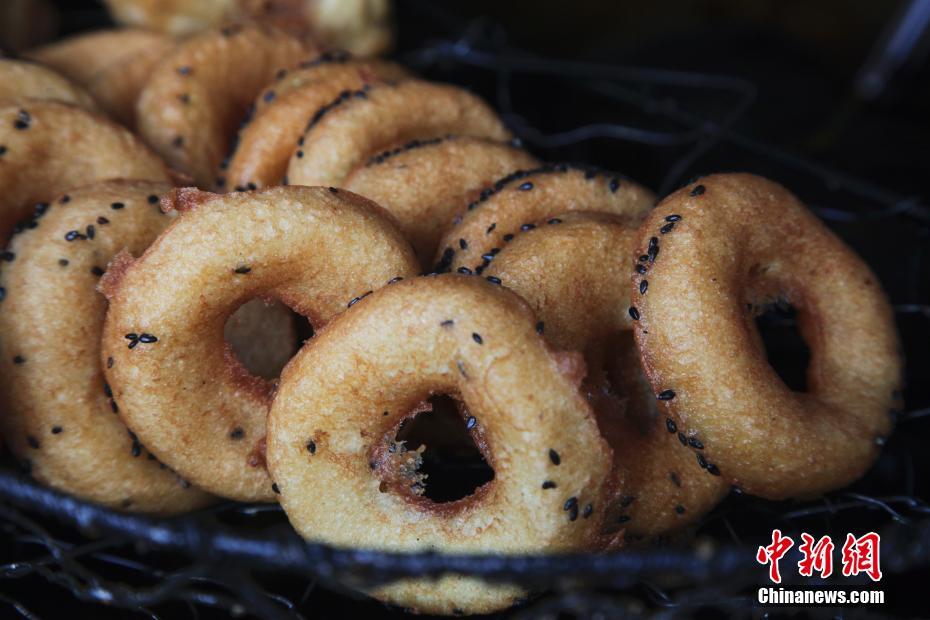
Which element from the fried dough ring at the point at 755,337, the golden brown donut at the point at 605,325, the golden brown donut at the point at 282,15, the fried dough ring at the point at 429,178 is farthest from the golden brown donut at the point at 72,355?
the golden brown donut at the point at 282,15

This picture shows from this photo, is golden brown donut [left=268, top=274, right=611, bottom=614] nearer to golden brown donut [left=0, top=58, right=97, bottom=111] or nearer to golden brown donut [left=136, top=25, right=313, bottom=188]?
golden brown donut [left=136, top=25, right=313, bottom=188]

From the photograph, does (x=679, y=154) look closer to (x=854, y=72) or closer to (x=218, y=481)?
(x=218, y=481)

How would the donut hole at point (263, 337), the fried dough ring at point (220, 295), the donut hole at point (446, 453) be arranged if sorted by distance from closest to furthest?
the fried dough ring at point (220, 295), the donut hole at point (446, 453), the donut hole at point (263, 337)

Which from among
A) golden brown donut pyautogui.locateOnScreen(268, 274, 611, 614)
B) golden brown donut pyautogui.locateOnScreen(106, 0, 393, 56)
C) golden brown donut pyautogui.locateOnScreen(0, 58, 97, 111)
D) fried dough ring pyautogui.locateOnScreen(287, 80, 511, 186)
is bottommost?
golden brown donut pyautogui.locateOnScreen(268, 274, 611, 614)

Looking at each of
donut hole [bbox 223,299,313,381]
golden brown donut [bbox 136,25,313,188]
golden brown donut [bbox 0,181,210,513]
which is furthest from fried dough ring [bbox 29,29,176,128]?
donut hole [bbox 223,299,313,381]

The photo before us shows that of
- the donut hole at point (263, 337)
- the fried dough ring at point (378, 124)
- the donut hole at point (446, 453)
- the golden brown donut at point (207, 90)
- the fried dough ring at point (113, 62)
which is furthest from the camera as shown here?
the fried dough ring at point (113, 62)

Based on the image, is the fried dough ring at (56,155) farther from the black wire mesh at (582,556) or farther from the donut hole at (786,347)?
the donut hole at (786,347)
